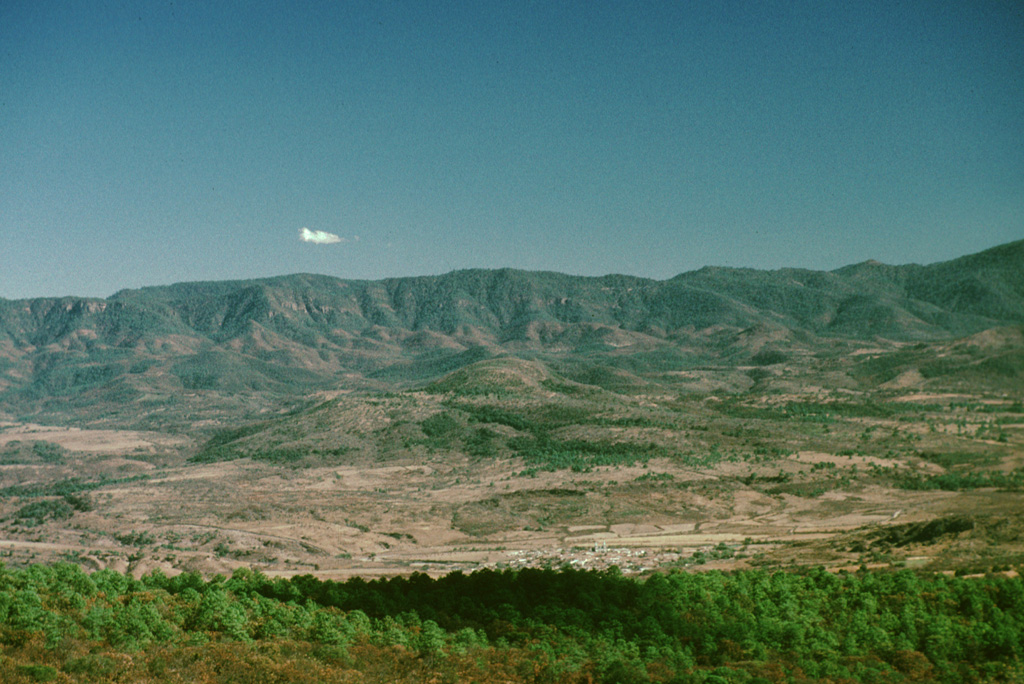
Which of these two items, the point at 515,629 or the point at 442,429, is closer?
the point at 515,629

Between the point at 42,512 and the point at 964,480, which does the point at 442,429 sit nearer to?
the point at 42,512

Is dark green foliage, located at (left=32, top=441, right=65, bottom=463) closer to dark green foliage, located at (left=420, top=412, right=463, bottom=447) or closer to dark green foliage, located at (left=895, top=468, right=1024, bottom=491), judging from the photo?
dark green foliage, located at (left=420, top=412, right=463, bottom=447)

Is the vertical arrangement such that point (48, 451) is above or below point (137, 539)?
below

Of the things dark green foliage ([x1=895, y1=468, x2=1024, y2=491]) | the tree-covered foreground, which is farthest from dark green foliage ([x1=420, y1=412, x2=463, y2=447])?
the tree-covered foreground

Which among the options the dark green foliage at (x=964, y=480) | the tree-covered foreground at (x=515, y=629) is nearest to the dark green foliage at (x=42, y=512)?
the tree-covered foreground at (x=515, y=629)

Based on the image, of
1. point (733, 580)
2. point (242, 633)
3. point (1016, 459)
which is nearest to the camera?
point (242, 633)

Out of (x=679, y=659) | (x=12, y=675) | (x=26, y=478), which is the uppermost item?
(x=12, y=675)

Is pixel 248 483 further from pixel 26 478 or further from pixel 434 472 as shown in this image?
pixel 26 478

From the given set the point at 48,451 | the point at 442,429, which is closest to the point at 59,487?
the point at 48,451

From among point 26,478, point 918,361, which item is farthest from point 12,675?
point 918,361
